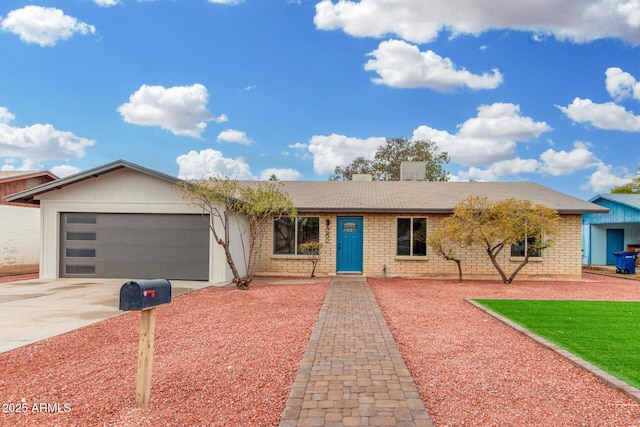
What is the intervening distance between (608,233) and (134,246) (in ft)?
78.3

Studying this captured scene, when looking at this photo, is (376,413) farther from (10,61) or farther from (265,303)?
(10,61)

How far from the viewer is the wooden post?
11.3 feet

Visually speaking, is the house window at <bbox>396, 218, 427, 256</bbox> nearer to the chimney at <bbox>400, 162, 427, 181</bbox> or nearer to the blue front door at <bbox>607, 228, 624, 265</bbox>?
the chimney at <bbox>400, 162, 427, 181</bbox>

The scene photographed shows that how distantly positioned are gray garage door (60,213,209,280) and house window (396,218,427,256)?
7023 mm

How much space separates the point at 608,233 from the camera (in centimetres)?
2125

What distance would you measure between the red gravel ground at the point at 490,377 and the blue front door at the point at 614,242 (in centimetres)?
1798

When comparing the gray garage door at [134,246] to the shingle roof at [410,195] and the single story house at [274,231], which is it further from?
the shingle roof at [410,195]

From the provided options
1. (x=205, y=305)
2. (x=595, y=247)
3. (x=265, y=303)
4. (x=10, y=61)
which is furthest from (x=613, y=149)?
(x=10, y=61)

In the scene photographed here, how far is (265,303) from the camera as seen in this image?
8.75 meters

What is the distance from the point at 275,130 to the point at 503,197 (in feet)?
38.3

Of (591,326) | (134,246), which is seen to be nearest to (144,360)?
(591,326)

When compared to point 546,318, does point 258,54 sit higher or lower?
higher

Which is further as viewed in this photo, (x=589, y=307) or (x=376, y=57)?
(x=376, y=57)

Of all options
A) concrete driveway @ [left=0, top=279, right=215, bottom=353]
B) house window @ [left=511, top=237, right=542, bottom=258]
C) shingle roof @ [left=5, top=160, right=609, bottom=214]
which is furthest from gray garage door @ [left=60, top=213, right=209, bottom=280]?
house window @ [left=511, top=237, right=542, bottom=258]
